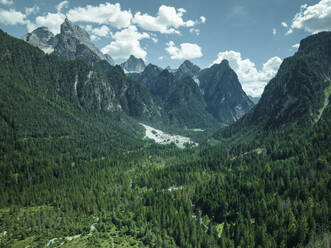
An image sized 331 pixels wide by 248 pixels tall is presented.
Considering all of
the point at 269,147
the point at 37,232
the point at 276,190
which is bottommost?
the point at 37,232

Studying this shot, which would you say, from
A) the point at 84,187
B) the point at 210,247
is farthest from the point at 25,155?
the point at 210,247

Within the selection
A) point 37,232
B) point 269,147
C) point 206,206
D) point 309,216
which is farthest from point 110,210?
point 269,147

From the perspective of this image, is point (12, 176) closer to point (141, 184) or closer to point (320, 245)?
point (141, 184)

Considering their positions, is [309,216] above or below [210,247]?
above

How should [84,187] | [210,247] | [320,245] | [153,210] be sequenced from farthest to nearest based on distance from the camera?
[84,187]
[153,210]
[210,247]
[320,245]

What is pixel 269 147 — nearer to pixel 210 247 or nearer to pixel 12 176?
pixel 210 247

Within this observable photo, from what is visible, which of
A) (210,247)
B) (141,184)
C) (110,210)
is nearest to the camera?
(210,247)

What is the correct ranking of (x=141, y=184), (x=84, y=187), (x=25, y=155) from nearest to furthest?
1. (x=84, y=187)
2. (x=141, y=184)
3. (x=25, y=155)

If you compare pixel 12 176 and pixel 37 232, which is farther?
pixel 12 176

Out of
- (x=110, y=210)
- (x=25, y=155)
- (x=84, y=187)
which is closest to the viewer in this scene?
(x=110, y=210)
